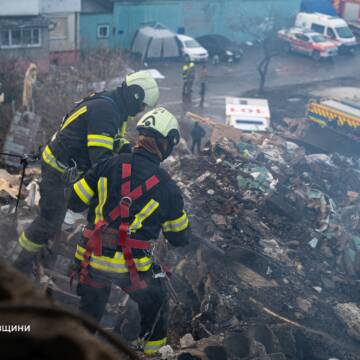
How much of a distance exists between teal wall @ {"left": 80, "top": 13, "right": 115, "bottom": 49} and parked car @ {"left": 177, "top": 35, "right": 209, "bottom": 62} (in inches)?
122

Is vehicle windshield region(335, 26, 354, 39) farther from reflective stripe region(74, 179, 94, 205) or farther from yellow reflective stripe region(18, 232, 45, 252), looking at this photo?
reflective stripe region(74, 179, 94, 205)

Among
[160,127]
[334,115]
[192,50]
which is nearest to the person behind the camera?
[160,127]

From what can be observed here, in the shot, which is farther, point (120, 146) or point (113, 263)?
point (120, 146)

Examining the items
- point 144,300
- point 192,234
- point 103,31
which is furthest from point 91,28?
point 144,300

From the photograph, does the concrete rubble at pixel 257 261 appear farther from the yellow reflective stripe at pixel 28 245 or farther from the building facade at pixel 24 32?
the building facade at pixel 24 32

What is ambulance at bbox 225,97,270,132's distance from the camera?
15492 mm

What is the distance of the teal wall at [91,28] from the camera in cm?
2325

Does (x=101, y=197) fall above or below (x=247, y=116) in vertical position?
above

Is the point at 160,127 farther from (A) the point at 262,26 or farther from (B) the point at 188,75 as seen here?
(A) the point at 262,26

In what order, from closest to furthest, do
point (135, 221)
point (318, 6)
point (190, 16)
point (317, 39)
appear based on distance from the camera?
1. point (135, 221)
2. point (317, 39)
3. point (190, 16)
4. point (318, 6)

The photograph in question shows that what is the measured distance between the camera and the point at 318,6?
102 feet

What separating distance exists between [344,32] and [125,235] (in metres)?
25.5

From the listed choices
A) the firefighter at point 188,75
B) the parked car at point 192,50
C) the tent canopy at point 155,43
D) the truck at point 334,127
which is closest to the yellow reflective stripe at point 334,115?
the truck at point 334,127

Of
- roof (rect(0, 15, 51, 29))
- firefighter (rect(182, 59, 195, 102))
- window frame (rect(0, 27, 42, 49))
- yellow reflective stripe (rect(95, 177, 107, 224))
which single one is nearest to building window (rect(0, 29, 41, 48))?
window frame (rect(0, 27, 42, 49))
